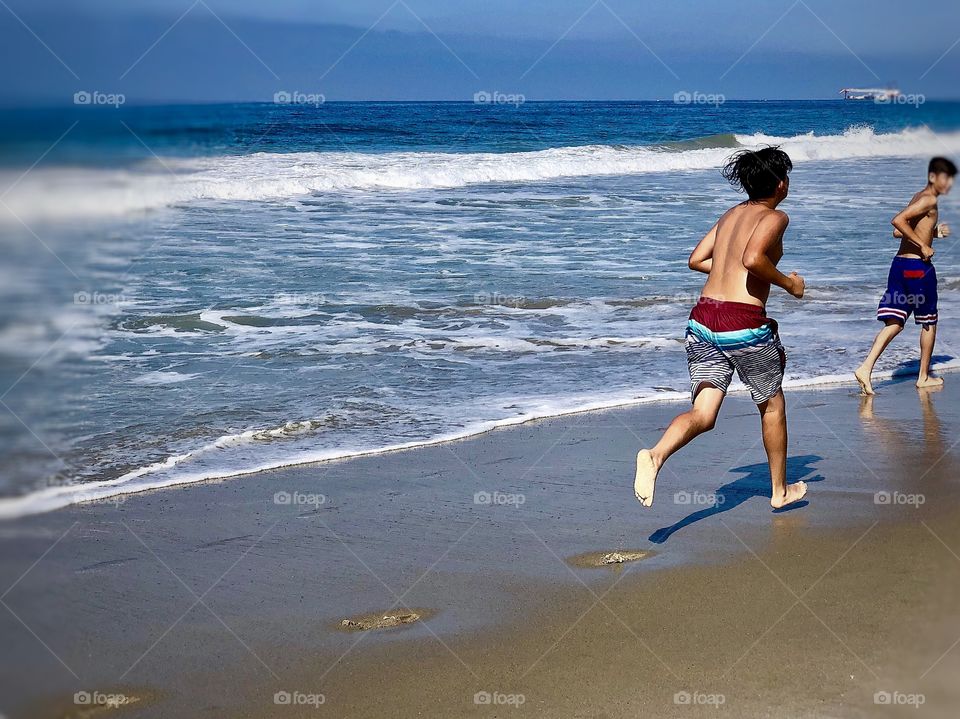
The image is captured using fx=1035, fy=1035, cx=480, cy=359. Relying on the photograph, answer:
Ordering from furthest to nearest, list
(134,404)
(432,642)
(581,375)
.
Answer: (581,375), (134,404), (432,642)

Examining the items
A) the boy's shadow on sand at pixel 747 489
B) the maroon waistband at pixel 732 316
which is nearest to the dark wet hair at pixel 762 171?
the maroon waistband at pixel 732 316

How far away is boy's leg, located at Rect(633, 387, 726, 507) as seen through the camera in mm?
4289

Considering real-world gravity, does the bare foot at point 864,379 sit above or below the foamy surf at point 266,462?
above

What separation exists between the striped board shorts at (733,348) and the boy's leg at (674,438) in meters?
0.05

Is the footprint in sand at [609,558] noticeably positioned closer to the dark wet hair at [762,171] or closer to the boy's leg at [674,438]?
the boy's leg at [674,438]

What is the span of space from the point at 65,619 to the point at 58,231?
1.19m

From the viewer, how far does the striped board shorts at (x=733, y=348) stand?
4.39 metres

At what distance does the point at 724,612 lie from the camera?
368cm

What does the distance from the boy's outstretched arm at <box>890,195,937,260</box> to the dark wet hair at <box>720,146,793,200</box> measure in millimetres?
2875

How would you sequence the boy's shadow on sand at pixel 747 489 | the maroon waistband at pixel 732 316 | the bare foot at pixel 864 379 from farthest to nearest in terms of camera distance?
1. the bare foot at pixel 864 379
2. the boy's shadow on sand at pixel 747 489
3. the maroon waistband at pixel 732 316

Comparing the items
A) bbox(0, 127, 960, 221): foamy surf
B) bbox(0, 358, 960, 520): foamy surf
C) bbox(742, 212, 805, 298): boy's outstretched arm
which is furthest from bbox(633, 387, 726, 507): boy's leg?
bbox(0, 127, 960, 221): foamy surf

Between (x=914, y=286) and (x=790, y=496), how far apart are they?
10.3 ft

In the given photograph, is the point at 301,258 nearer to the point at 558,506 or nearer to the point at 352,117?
the point at 558,506

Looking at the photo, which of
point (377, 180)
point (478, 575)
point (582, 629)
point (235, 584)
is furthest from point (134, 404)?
point (377, 180)
